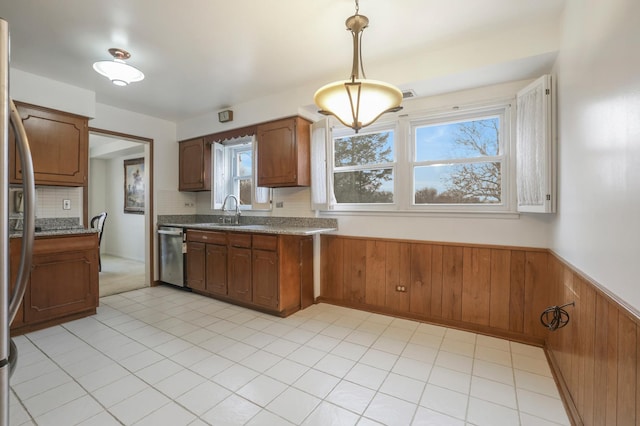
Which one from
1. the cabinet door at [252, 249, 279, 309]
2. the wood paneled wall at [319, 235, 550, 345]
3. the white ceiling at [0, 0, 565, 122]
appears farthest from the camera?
the cabinet door at [252, 249, 279, 309]

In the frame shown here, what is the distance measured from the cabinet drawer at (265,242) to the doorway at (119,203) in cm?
264

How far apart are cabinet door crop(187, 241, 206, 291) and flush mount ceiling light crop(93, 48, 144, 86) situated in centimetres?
204

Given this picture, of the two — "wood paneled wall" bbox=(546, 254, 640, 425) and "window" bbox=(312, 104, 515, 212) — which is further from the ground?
"window" bbox=(312, 104, 515, 212)

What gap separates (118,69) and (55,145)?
137cm

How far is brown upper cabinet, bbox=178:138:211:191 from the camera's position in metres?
4.39

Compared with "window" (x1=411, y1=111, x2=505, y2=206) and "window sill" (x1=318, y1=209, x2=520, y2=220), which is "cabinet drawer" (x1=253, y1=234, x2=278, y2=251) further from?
"window" (x1=411, y1=111, x2=505, y2=206)

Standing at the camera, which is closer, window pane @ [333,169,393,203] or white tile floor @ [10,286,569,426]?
white tile floor @ [10,286,569,426]

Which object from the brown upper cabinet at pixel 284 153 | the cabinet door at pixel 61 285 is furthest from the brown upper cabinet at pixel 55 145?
the brown upper cabinet at pixel 284 153

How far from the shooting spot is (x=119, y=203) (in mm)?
6574

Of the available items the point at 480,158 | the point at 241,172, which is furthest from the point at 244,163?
the point at 480,158

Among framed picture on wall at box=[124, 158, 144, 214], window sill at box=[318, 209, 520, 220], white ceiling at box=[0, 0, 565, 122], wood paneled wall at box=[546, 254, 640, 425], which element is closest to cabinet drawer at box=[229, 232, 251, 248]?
window sill at box=[318, 209, 520, 220]

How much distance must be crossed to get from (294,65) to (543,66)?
2.10 m

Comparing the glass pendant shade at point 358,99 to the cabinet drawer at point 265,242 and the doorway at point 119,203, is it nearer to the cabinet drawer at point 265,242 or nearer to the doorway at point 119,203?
the cabinet drawer at point 265,242

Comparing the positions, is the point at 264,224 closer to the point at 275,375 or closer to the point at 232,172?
the point at 232,172
